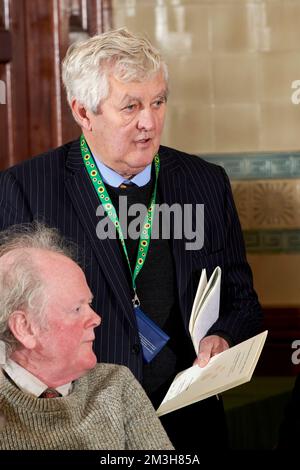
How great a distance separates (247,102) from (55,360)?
2.27 meters

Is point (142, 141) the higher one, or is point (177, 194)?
point (142, 141)

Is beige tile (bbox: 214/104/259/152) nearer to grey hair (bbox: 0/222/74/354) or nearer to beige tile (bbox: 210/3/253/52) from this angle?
beige tile (bbox: 210/3/253/52)

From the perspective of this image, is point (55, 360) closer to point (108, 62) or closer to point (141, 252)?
point (141, 252)

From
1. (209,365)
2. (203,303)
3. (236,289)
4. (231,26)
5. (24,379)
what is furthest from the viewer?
(231,26)

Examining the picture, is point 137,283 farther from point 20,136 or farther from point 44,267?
point 20,136

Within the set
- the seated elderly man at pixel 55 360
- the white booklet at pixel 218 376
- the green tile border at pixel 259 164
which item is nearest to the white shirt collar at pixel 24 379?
the seated elderly man at pixel 55 360

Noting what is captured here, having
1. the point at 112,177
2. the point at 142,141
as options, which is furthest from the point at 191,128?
the point at 142,141

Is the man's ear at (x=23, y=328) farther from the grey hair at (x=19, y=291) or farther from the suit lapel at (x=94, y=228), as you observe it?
the suit lapel at (x=94, y=228)

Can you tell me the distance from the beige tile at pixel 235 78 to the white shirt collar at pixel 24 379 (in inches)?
89.9

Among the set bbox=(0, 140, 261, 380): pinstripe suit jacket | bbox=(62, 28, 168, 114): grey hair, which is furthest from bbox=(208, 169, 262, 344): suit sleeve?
bbox=(62, 28, 168, 114): grey hair

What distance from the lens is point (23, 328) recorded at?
2.19m

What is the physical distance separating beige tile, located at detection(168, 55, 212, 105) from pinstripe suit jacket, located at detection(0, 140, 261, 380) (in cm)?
114

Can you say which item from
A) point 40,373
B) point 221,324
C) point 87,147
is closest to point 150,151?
point 87,147

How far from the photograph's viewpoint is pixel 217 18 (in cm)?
416
